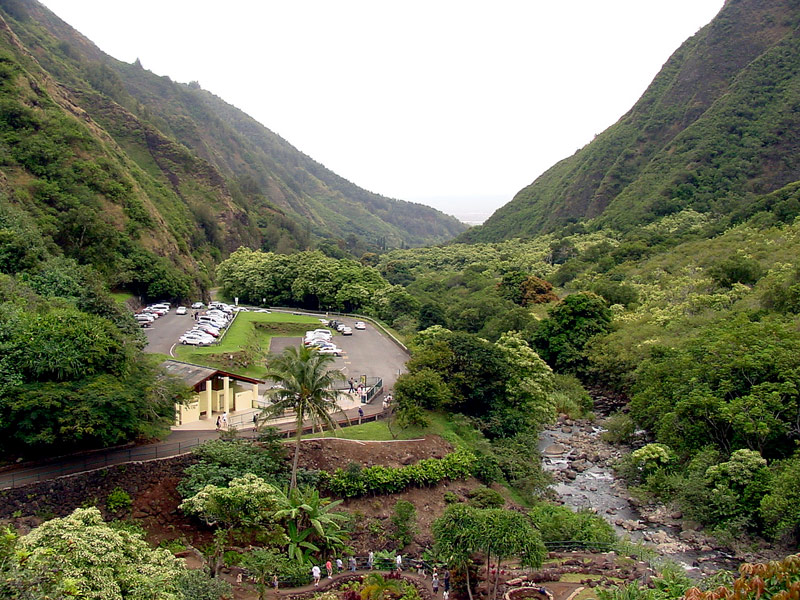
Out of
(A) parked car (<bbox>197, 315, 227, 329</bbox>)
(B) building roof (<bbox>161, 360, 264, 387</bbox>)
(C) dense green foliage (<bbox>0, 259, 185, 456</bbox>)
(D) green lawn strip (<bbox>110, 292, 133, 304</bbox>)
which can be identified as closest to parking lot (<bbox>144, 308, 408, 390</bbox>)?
(A) parked car (<bbox>197, 315, 227, 329</bbox>)

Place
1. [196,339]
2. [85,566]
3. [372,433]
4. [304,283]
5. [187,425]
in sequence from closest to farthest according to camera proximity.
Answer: [85,566] → [187,425] → [372,433] → [196,339] → [304,283]

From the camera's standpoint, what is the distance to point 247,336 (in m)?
43.6

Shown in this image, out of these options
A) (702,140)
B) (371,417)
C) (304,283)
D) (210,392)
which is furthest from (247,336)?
(702,140)

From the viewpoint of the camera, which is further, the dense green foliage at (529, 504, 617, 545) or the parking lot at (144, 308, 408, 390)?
the parking lot at (144, 308, 408, 390)

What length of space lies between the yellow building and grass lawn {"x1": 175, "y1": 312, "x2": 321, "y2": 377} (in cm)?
409

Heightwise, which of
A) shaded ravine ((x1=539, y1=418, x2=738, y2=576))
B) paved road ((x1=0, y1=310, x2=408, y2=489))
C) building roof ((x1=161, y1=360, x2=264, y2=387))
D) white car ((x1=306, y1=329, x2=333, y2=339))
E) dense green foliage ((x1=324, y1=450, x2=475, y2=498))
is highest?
building roof ((x1=161, y1=360, x2=264, y2=387))

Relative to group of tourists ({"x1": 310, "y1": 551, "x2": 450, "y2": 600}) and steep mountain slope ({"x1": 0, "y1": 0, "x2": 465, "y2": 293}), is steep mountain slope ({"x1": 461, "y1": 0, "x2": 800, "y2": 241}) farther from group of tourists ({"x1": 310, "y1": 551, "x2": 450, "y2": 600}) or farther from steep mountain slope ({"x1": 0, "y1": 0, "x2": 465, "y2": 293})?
group of tourists ({"x1": 310, "y1": 551, "x2": 450, "y2": 600})

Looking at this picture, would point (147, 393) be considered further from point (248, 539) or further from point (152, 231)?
point (152, 231)

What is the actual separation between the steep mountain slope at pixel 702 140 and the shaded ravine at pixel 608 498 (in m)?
66.6

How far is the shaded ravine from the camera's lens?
2378cm

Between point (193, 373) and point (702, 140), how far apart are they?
355 feet

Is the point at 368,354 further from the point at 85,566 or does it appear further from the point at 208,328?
the point at 85,566

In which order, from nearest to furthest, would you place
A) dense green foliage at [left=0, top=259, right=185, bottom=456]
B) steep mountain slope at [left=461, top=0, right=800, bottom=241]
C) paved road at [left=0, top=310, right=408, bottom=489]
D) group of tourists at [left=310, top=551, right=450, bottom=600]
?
1. group of tourists at [left=310, top=551, right=450, bottom=600]
2. dense green foliage at [left=0, top=259, right=185, bottom=456]
3. paved road at [left=0, top=310, right=408, bottom=489]
4. steep mountain slope at [left=461, top=0, right=800, bottom=241]

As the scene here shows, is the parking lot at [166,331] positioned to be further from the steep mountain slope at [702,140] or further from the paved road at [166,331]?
the steep mountain slope at [702,140]
